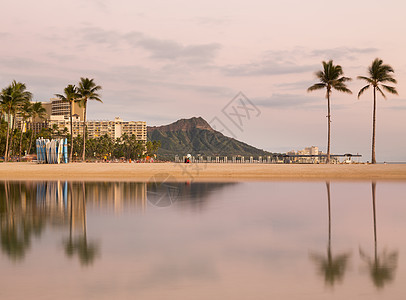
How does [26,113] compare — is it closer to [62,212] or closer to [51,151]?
[51,151]

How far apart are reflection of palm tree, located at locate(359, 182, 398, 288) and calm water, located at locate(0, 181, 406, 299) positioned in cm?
2

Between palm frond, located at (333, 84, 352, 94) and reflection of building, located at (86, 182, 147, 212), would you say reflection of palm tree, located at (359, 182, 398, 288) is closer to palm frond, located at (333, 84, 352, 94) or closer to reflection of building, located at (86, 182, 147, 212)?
reflection of building, located at (86, 182, 147, 212)

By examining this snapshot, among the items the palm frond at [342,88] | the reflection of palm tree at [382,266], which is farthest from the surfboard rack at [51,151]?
the reflection of palm tree at [382,266]

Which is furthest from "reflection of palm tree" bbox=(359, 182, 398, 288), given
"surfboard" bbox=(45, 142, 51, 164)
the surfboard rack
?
"surfboard" bbox=(45, 142, 51, 164)

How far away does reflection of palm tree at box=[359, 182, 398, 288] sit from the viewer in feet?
27.8

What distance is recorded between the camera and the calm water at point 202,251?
789 centimetres

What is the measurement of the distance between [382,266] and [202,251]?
14.8 feet

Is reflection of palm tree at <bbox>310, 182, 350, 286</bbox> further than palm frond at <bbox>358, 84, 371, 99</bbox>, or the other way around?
palm frond at <bbox>358, 84, 371, 99</bbox>

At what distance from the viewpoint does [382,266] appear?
375 inches

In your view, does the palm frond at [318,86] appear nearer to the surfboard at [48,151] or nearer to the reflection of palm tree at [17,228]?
the surfboard at [48,151]

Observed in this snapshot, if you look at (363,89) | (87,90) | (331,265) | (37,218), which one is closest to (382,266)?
(331,265)

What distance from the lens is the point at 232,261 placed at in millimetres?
9984

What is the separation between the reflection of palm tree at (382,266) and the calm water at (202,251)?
2cm

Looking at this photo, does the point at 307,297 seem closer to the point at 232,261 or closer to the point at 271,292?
the point at 271,292
